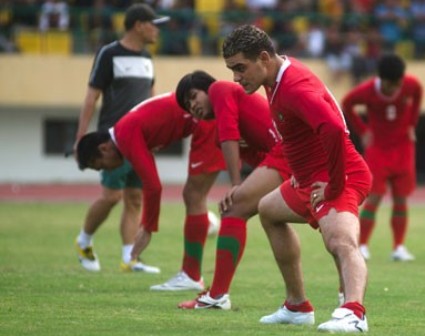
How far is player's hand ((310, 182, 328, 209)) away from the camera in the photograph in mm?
8367

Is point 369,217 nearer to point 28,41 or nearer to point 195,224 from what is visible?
point 195,224

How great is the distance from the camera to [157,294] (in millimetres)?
10938

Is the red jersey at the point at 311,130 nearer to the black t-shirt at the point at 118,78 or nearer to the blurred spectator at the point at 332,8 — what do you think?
the black t-shirt at the point at 118,78

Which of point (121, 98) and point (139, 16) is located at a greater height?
point (139, 16)

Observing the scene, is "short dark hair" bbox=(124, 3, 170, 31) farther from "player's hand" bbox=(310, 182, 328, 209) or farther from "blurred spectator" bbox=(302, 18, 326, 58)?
"blurred spectator" bbox=(302, 18, 326, 58)

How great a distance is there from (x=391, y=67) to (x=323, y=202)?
274 inches

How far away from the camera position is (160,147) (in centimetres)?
1162

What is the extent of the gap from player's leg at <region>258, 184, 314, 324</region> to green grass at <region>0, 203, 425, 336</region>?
0.22 meters

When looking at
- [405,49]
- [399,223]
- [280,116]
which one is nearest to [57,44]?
[405,49]

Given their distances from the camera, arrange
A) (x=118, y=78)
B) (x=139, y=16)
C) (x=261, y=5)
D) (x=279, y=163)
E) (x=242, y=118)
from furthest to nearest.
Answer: (x=261, y=5)
(x=118, y=78)
(x=139, y=16)
(x=242, y=118)
(x=279, y=163)

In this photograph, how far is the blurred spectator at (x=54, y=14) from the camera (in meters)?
31.6

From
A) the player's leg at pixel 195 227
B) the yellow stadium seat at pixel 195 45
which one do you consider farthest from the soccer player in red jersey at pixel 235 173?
the yellow stadium seat at pixel 195 45

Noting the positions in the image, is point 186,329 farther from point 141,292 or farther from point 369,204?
point 369,204

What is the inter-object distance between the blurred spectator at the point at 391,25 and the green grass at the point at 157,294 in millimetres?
14835
